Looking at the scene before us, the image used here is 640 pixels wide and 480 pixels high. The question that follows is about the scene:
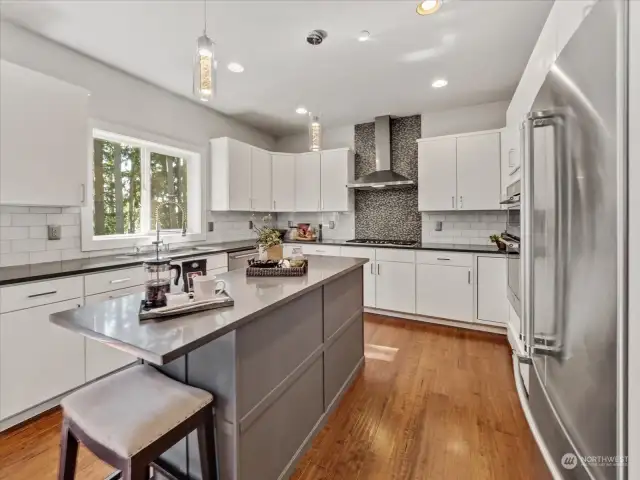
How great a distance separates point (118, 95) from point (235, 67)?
3.81 feet

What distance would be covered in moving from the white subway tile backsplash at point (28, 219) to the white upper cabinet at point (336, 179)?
322 cm

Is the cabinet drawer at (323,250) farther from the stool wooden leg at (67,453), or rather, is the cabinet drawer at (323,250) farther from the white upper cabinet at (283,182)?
the stool wooden leg at (67,453)

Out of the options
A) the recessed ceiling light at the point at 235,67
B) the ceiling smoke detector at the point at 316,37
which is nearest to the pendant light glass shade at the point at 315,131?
the ceiling smoke detector at the point at 316,37

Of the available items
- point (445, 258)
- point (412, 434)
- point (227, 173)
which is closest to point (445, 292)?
point (445, 258)

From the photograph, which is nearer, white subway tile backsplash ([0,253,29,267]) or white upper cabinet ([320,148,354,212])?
white subway tile backsplash ([0,253,29,267])

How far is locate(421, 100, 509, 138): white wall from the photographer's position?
149 inches

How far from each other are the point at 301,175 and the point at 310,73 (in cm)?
191

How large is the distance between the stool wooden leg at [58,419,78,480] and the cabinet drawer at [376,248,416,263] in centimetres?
330

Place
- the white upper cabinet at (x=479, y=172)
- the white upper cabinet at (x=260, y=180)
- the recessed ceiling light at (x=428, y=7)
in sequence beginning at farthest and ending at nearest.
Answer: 1. the white upper cabinet at (x=260, y=180)
2. the white upper cabinet at (x=479, y=172)
3. the recessed ceiling light at (x=428, y=7)

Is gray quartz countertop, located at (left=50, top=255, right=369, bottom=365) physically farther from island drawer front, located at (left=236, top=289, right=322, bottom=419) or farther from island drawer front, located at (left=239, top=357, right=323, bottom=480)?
island drawer front, located at (left=239, top=357, right=323, bottom=480)

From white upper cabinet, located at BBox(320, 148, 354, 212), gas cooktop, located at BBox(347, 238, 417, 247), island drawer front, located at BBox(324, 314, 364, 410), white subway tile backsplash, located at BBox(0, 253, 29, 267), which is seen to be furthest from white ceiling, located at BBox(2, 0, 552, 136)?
island drawer front, located at BBox(324, 314, 364, 410)

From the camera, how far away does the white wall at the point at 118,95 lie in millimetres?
2312

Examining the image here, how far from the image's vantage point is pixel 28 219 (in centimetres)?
233

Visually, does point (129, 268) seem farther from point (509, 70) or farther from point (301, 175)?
point (509, 70)
